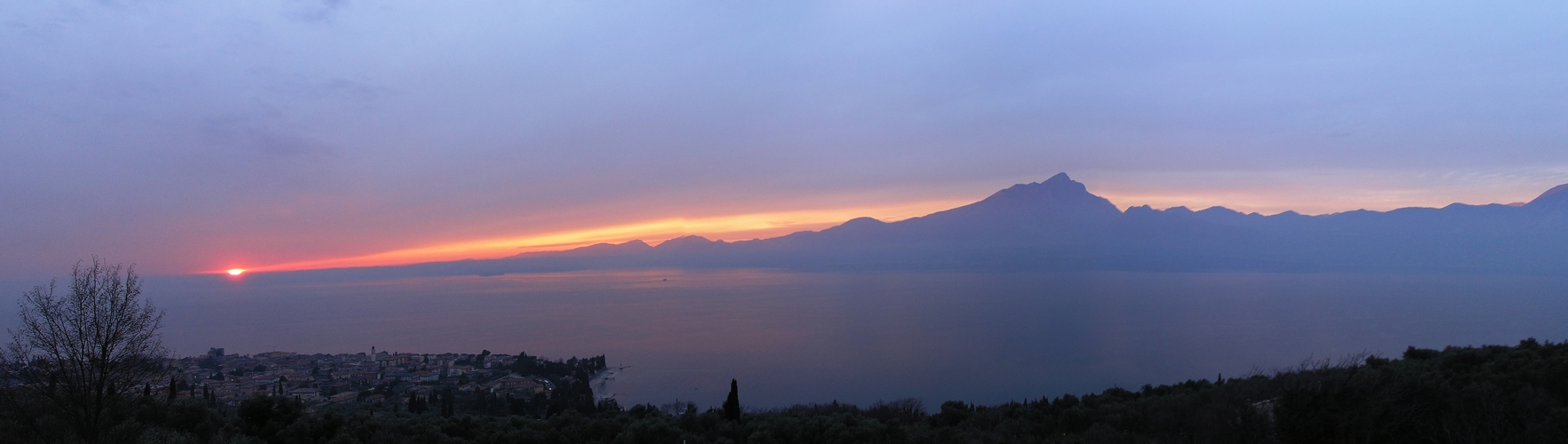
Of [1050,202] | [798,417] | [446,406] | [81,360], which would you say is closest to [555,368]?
[446,406]

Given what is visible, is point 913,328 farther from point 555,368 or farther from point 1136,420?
point 1136,420

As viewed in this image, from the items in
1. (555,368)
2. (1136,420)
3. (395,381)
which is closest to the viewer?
(1136,420)

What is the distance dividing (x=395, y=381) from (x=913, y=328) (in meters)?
26.5

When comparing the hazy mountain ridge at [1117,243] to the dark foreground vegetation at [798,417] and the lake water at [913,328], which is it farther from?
the dark foreground vegetation at [798,417]

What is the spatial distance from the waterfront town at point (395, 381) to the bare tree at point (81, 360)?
7157 mm

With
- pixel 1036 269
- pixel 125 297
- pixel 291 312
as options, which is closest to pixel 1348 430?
pixel 125 297

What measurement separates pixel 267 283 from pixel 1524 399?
406ft

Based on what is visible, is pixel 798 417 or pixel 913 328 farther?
pixel 913 328

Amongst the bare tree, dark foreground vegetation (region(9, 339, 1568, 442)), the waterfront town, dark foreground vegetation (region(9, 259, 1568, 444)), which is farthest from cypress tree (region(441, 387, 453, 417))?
the bare tree

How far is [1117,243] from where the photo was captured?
4833 inches

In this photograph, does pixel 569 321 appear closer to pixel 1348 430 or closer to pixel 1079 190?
pixel 1348 430

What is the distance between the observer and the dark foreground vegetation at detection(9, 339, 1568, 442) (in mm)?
5984

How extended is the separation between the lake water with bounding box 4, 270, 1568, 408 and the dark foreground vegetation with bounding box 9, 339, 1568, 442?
10.3 metres

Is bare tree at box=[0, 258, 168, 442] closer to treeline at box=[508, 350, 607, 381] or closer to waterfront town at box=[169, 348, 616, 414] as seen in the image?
waterfront town at box=[169, 348, 616, 414]
